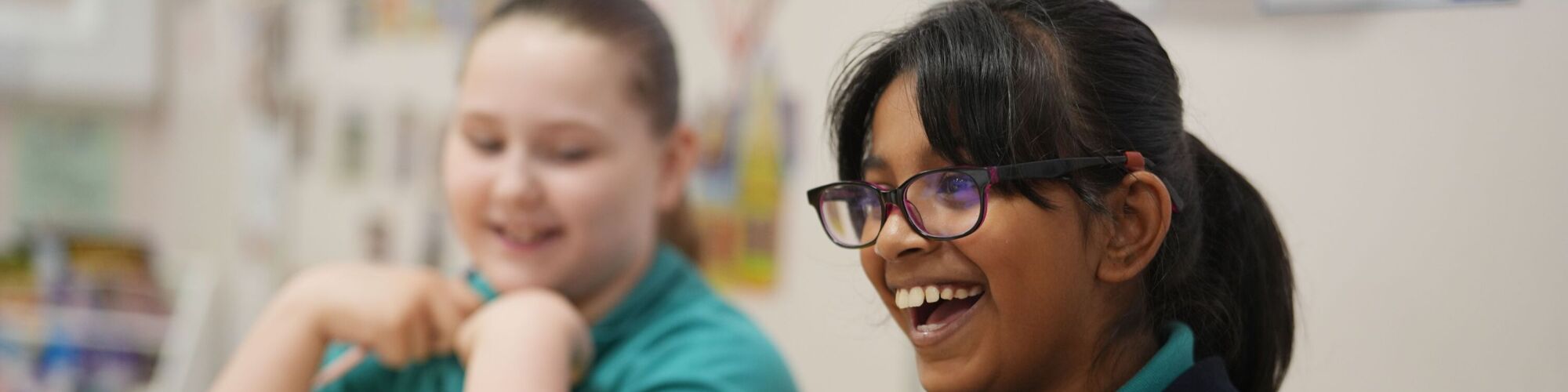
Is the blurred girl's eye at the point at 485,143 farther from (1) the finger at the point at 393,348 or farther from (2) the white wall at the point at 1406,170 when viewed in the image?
(2) the white wall at the point at 1406,170

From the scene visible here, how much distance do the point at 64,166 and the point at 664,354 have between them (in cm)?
161

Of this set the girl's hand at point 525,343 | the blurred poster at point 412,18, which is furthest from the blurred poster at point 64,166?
the girl's hand at point 525,343

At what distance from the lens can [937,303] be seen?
2.25 ft

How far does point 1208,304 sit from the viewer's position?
2.35 ft

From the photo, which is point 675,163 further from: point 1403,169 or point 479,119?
point 1403,169

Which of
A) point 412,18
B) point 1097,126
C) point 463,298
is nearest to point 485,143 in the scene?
point 463,298

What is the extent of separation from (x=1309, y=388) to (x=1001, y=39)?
1.26 feet

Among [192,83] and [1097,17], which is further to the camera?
[192,83]

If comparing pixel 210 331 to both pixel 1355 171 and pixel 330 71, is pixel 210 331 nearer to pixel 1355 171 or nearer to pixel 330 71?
pixel 330 71

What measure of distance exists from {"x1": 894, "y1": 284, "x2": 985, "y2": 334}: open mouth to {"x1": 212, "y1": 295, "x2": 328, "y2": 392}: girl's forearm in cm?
49

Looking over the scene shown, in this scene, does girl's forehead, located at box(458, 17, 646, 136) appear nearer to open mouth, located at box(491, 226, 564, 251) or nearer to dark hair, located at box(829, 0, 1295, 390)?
open mouth, located at box(491, 226, 564, 251)

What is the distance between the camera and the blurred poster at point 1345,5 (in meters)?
0.76

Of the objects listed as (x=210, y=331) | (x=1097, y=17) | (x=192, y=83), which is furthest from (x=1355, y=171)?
(x=192, y=83)

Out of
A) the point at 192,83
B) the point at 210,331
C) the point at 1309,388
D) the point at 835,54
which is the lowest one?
the point at 210,331
